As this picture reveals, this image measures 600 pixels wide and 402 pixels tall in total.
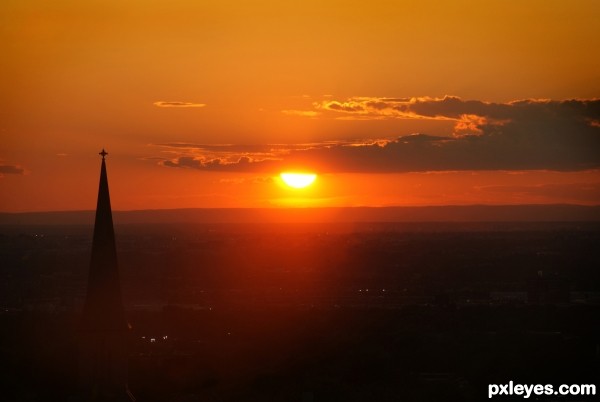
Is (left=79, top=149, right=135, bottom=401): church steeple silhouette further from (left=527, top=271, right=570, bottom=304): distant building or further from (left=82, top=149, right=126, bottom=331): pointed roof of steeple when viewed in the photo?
(left=527, top=271, right=570, bottom=304): distant building

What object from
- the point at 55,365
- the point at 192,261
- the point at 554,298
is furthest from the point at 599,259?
the point at 55,365

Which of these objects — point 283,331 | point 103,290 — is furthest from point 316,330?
point 103,290

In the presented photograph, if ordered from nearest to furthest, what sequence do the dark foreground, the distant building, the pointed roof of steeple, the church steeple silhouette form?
the church steeple silhouette < the pointed roof of steeple < the dark foreground < the distant building

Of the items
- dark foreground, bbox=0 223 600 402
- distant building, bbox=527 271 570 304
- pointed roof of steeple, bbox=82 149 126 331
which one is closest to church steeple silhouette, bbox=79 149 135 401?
pointed roof of steeple, bbox=82 149 126 331

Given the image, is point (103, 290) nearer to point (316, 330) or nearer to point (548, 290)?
point (316, 330)

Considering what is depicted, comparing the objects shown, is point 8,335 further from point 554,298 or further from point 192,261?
point 192,261

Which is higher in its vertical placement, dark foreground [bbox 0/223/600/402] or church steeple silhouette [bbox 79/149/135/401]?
dark foreground [bbox 0/223/600/402]
